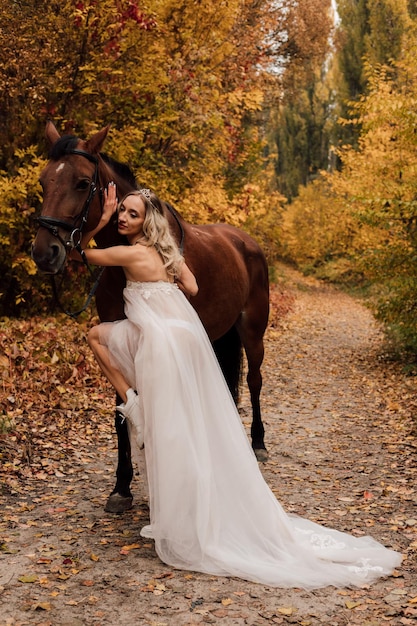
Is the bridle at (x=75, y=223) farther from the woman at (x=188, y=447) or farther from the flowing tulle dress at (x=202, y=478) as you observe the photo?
the flowing tulle dress at (x=202, y=478)

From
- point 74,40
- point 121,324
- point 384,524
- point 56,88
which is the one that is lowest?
point 384,524

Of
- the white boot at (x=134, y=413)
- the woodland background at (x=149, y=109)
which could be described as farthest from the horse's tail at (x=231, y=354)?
the woodland background at (x=149, y=109)

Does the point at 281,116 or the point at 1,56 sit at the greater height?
the point at 281,116

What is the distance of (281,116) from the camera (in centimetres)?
3938

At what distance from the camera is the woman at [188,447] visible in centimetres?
368

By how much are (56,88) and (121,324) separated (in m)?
5.52

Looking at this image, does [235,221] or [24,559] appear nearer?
[24,559]

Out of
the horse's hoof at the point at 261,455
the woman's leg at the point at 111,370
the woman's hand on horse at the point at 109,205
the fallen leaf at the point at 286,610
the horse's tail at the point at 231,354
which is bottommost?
the horse's hoof at the point at 261,455

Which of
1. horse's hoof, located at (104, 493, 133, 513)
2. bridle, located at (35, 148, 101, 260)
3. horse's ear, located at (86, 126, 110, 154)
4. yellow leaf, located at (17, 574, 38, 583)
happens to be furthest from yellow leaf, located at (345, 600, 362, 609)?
horse's ear, located at (86, 126, 110, 154)

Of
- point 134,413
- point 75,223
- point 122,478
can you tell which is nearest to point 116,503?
point 122,478

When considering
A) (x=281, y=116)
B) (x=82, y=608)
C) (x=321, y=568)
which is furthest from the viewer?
(x=281, y=116)

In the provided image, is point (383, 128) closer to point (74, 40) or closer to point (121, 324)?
point (74, 40)

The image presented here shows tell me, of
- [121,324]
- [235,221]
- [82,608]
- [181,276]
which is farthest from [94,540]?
[235,221]

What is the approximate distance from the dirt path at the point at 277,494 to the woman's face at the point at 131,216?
1.95 metres
